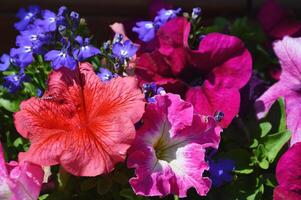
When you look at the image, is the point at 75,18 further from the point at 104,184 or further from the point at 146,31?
the point at 104,184

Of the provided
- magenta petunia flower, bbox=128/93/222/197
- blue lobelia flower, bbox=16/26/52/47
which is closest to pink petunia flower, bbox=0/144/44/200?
magenta petunia flower, bbox=128/93/222/197

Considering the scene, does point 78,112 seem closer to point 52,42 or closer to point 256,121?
point 52,42

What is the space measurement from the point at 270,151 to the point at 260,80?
0.23 meters

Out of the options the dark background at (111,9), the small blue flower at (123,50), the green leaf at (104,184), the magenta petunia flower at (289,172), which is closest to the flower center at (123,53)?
the small blue flower at (123,50)

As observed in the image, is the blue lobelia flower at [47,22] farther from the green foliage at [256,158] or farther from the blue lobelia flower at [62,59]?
the green foliage at [256,158]

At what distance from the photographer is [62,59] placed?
1.02 meters

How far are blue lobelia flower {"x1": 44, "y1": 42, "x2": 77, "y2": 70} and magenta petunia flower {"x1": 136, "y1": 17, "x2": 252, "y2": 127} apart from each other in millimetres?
163

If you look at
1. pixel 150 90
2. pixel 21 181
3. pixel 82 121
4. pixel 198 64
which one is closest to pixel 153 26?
pixel 198 64

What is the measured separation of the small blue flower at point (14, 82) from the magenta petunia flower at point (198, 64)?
0.22 metres

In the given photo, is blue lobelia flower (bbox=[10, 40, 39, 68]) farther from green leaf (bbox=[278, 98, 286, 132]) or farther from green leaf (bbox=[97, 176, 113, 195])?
green leaf (bbox=[278, 98, 286, 132])

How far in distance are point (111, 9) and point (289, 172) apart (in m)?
0.75

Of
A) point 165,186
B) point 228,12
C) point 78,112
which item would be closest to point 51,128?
point 78,112

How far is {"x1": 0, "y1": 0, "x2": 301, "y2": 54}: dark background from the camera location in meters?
1.53

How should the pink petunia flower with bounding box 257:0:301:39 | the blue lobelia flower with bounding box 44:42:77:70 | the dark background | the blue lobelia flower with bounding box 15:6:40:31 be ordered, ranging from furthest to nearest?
the dark background < the pink petunia flower with bounding box 257:0:301:39 < the blue lobelia flower with bounding box 15:6:40:31 < the blue lobelia flower with bounding box 44:42:77:70
